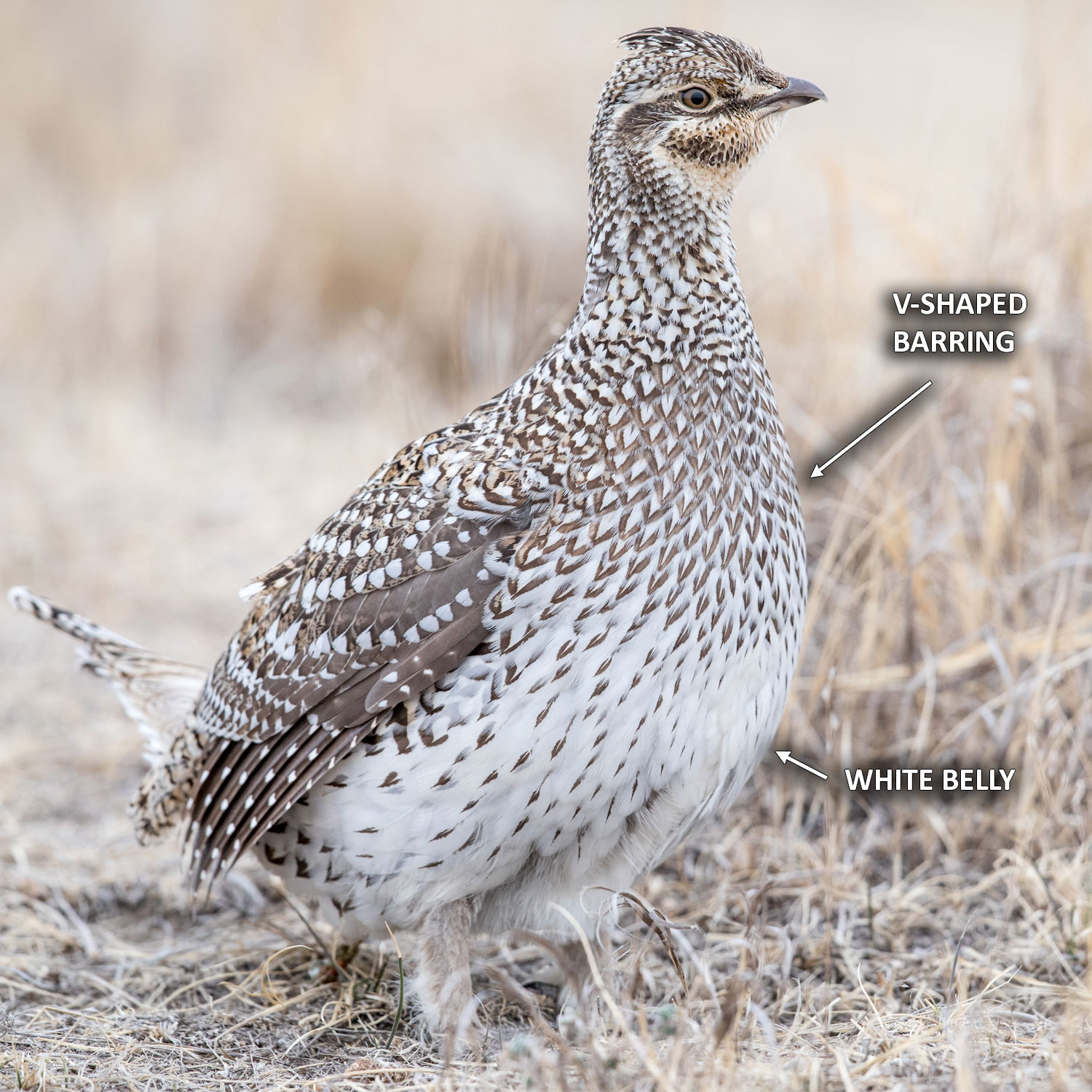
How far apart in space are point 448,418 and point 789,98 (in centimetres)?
258

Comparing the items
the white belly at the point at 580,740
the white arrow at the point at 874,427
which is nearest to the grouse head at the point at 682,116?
the white belly at the point at 580,740

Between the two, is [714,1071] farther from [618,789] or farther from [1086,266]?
[1086,266]

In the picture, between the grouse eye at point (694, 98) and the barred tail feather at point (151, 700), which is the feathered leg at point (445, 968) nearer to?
the barred tail feather at point (151, 700)

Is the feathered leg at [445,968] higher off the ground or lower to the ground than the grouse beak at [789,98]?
lower

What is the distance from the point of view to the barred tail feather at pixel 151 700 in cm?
349

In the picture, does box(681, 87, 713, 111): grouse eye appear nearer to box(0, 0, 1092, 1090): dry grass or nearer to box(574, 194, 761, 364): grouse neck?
box(574, 194, 761, 364): grouse neck

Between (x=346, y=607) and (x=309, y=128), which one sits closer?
(x=346, y=607)

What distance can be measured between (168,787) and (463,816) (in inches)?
43.6

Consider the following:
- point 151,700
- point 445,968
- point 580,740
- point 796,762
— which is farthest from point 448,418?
point 580,740

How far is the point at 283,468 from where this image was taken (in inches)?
275

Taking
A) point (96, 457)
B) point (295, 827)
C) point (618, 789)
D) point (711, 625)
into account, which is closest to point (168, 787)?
point (295, 827)

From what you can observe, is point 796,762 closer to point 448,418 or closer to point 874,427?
point 874,427

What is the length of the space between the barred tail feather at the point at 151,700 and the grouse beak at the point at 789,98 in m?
1.99

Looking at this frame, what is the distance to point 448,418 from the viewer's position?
210 inches
